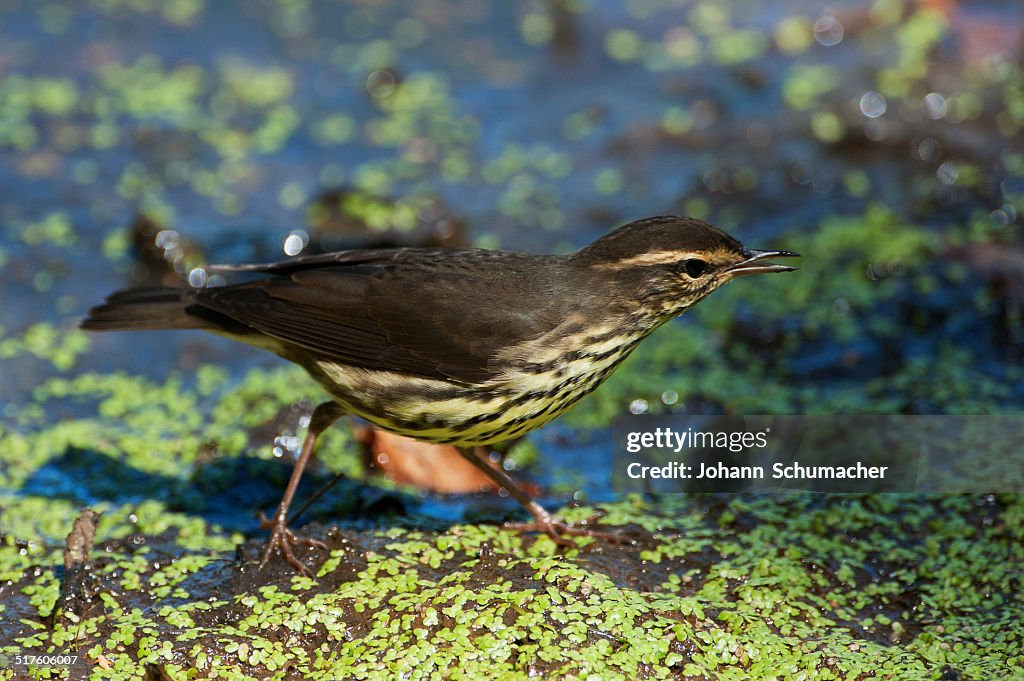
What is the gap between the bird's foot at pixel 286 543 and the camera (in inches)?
192

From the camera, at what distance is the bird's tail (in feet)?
18.6

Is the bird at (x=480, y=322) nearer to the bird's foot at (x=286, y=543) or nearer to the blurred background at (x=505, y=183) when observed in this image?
the bird's foot at (x=286, y=543)

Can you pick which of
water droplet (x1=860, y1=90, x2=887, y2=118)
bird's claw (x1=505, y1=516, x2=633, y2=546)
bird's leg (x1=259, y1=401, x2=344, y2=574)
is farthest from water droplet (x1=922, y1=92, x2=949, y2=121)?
bird's leg (x1=259, y1=401, x2=344, y2=574)

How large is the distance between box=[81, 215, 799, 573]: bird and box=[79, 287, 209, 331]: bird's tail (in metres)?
0.25

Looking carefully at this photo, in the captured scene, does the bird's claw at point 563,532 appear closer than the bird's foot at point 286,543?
No

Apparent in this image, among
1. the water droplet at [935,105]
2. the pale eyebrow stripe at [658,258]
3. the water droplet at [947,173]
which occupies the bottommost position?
the pale eyebrow stripe at [658,258]

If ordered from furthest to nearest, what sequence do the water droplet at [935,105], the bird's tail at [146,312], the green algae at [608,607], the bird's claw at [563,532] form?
the water droplet at [935,105], the bird's tail at [146,312], the bird's claw at [563,532], the green algae at [608,607]

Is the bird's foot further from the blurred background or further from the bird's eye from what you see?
the bird's eye

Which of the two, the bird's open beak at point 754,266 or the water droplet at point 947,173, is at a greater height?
the water droplet at point 947,173

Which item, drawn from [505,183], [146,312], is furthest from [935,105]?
[146,312]

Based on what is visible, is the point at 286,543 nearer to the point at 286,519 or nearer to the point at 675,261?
the point at 286,519

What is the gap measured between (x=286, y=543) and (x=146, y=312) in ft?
4.79

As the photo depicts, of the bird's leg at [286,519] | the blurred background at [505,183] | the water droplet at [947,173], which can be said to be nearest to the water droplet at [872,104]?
the blurred background at [505,183]

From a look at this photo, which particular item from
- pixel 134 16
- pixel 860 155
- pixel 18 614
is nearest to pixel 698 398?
pixel 860 155
